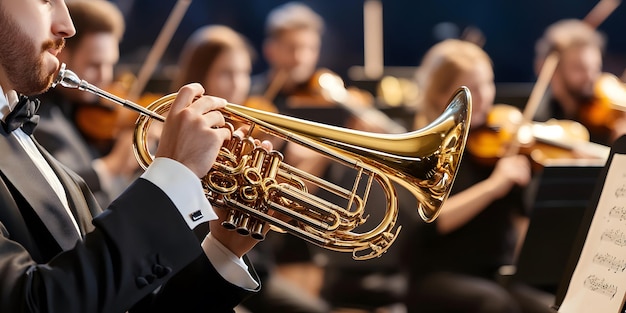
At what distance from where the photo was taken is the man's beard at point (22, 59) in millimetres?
1497

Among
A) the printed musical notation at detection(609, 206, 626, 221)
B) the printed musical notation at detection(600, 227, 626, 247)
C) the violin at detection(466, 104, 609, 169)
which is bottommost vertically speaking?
the printed musical notation at detection(600, 227, 626, 247)

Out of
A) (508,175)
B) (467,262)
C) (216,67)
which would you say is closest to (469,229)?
(467,262)

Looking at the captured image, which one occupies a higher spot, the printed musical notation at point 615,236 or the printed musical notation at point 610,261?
the printed musical notation at point 615,236

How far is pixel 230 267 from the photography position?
187cm

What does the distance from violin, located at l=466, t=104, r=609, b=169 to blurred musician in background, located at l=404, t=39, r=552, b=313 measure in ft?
0.17

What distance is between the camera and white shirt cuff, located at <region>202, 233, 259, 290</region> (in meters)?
1.86

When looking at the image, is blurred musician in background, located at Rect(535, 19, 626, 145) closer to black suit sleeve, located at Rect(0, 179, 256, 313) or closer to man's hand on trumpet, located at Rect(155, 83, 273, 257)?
man's hand on trumpet, located at Rect(155, 83, 273, 257)

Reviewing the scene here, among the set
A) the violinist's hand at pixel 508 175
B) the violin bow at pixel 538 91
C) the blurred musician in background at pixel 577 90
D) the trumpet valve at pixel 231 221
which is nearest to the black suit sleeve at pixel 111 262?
the trumpet valve at pixel 231 221

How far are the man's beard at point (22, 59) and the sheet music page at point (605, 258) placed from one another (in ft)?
4.09

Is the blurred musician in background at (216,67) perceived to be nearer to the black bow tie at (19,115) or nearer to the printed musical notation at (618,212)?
the black bow tie at (19,115)

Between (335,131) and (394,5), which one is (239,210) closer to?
(335,131)

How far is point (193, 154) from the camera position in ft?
4.91

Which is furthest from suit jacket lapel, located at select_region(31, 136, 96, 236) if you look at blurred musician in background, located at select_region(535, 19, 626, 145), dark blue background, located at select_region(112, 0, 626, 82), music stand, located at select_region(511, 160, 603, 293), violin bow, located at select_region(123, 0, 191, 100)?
dark blue background, located at select_region(112, 0, 626, 82)

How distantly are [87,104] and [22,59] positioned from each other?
2.46 m
